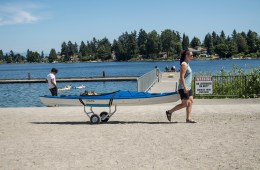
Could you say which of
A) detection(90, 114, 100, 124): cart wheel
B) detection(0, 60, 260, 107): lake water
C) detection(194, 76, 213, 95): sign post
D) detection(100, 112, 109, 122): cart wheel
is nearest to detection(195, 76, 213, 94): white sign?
detection(194, 76, 213, 95): sign post

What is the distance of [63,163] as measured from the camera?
741 cm

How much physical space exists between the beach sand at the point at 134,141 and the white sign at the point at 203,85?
430 centimetres

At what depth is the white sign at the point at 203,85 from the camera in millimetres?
18844

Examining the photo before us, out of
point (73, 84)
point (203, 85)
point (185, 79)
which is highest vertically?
point (185, 79)

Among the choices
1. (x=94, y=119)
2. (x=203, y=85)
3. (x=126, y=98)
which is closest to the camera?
(x=126, y=98)

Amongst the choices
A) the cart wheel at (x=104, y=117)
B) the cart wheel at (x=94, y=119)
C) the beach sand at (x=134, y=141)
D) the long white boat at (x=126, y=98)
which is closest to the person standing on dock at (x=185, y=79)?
the long white boat at (x=126, y=98)

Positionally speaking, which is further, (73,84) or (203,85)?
(73,84)

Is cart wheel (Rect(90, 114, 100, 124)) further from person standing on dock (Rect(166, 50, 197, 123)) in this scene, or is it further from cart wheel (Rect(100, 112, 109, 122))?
person standing on dock (Rect(166, 50, 197, 123))

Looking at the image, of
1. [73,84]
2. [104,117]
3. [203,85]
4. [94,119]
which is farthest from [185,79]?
[73,84]

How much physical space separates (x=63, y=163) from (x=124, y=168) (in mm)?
1231

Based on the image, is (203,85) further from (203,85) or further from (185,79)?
(185,79)

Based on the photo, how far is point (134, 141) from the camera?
9.21 m

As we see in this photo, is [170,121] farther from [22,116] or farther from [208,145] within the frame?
[22,116]

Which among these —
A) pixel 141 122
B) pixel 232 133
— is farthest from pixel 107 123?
pixel 232 133
